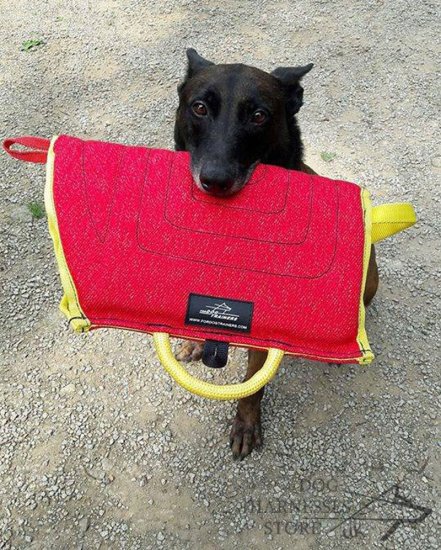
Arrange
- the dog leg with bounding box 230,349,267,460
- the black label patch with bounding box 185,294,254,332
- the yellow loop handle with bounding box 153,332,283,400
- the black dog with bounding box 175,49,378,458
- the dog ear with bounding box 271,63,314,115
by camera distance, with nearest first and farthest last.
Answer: the yellow loop handle with bounding box 153,332,283,400
the black label patch with bounding box 185,294,254,332
the black dog with bounding box 175,49,378,458
the dog leg with bounding box 230,349,267,460
the dog ear with bounding box 271,63,314,115

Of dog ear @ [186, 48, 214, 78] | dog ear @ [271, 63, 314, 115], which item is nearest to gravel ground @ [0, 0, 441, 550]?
dog ear @ [271, 63, 314, 115]

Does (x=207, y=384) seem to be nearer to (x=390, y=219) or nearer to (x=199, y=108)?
(x=390, y=219)

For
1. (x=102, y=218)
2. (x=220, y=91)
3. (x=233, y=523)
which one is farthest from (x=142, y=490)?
(x=220, y=91)

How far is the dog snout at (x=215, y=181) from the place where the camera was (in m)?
2.27

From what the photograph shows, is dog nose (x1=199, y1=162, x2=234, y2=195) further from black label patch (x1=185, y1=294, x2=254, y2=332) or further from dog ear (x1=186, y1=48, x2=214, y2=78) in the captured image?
dog ear (x1=186, y1=48, x2=214, y2=78)

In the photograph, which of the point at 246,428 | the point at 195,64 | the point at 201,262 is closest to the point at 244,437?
the point at 246,428

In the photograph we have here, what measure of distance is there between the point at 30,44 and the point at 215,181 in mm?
4536

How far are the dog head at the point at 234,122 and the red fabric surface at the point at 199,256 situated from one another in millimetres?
270

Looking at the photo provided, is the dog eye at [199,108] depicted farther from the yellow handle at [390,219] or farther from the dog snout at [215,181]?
the yellow handle at [390,219]

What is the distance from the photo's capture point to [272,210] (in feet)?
7.33

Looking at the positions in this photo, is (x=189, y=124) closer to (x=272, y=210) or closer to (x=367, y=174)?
(x=272, y=210)

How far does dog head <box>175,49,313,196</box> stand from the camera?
2.54 metres

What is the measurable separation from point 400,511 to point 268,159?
79.4 inches

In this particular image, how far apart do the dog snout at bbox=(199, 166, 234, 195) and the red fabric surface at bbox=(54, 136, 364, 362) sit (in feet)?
0.18
